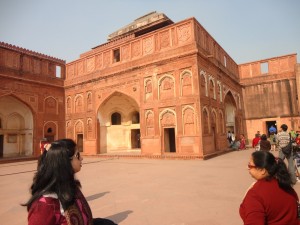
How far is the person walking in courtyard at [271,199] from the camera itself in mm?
1517

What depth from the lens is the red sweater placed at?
151cm

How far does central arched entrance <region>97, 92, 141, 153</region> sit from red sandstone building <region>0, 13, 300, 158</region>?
79 mm

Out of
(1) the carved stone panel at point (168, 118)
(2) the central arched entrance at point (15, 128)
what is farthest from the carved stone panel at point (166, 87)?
(2) the central arched entrance at point (15, 128)

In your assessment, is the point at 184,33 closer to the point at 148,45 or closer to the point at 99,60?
the point at 148,45

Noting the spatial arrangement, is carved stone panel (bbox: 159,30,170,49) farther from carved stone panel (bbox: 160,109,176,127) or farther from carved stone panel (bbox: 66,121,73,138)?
carved stone panel (bbox: 66,121,73,138)

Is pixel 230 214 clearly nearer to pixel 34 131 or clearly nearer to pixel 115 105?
pixel 115 105

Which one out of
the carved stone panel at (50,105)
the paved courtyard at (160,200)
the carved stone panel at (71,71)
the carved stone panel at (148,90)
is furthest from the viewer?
the carved stone panel at (71,71)

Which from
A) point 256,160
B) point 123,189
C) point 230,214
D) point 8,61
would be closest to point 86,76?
point 8,61

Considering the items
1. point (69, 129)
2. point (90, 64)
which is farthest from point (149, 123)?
point (69, 129)

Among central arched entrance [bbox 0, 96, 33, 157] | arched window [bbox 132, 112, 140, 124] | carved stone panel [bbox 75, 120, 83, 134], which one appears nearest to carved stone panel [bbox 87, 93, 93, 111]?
carved stone panel [bbox 75, 120, 83, 134]

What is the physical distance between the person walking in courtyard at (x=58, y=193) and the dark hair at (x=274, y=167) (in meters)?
1.32

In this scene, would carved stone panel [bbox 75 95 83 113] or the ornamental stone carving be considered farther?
carved stone panel [bbox 75 95 83 113]

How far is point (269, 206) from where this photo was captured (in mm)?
1536

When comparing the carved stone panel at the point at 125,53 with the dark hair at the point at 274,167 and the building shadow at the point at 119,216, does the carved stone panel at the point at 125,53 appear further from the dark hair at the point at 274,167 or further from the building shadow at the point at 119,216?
the dark hair at the point at 274,167
